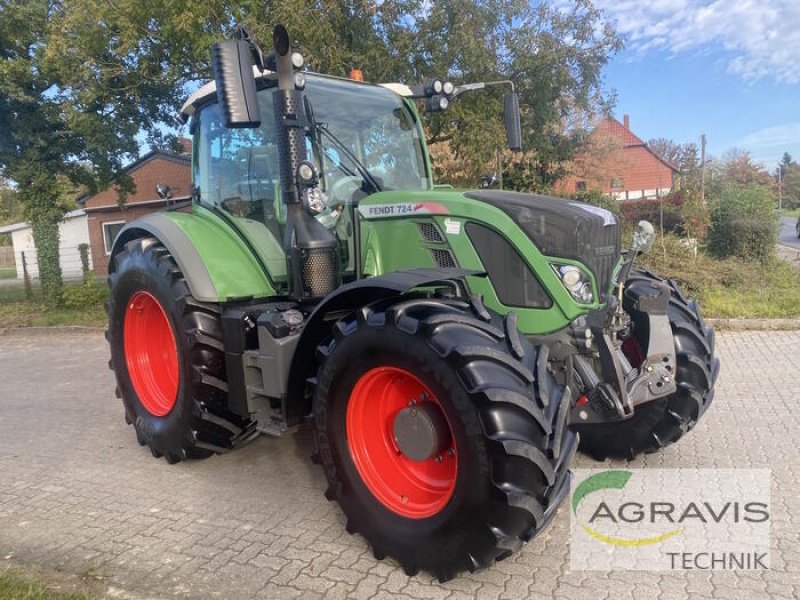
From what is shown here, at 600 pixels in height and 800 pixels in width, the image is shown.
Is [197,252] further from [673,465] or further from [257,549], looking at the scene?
[673,465]

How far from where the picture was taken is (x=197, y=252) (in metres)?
4.02

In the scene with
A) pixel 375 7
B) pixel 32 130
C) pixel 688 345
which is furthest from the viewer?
pixel 32 130

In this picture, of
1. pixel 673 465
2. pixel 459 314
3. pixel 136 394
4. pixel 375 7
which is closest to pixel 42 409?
pixel 136 394

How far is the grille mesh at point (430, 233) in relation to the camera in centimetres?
344

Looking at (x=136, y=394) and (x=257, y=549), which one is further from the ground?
(x=136, y=394)

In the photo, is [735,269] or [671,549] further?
[735,269]

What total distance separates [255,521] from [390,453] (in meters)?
0.96

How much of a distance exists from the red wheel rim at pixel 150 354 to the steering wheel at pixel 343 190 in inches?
67.9

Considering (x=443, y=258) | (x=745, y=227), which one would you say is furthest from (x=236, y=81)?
(x=745, y=227)

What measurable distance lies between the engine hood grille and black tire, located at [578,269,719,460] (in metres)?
0.53

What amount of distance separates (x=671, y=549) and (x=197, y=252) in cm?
314

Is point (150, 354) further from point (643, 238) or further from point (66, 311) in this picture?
point (66, 311)

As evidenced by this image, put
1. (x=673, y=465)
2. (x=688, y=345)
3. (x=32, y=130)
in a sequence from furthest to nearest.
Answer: (x=32, y=130) → (x=673, y=465) → (x=688, y=345)

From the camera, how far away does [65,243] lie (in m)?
29.1
